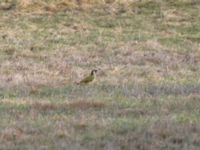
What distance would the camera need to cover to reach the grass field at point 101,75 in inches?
428

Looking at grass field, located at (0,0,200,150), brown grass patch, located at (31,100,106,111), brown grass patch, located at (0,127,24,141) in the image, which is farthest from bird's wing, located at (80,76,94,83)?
brown grass patch, located at (0,127,24,141)

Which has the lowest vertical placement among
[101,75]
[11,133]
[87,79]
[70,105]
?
[101,75]

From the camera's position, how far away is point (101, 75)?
60.8 feet

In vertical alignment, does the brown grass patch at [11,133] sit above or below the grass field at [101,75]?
above

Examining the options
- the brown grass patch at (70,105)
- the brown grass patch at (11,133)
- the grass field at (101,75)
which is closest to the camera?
the brown grass patch at (11,133)

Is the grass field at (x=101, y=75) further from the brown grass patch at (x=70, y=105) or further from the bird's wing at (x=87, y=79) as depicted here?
the bird's wing at (x=87, y=79)

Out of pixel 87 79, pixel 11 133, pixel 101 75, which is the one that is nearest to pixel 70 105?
pixel 11 133

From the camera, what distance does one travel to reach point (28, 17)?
31.6 m

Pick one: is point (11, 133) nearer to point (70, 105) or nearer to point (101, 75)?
point (70, 105)

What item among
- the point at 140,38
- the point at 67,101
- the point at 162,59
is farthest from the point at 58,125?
the point at 140,38

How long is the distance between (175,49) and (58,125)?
43.8 ft

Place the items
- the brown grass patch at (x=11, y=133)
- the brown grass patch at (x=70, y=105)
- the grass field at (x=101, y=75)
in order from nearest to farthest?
the brown grass patch at (x=11, y=133) < the grass field at (x=101, y=75) < the brown grass patch at (x=70, y=105)

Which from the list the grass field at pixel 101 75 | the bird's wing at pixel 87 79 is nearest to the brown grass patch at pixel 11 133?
the grass field at pixel 101 75

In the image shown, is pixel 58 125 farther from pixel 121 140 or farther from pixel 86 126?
pixel 121 140
